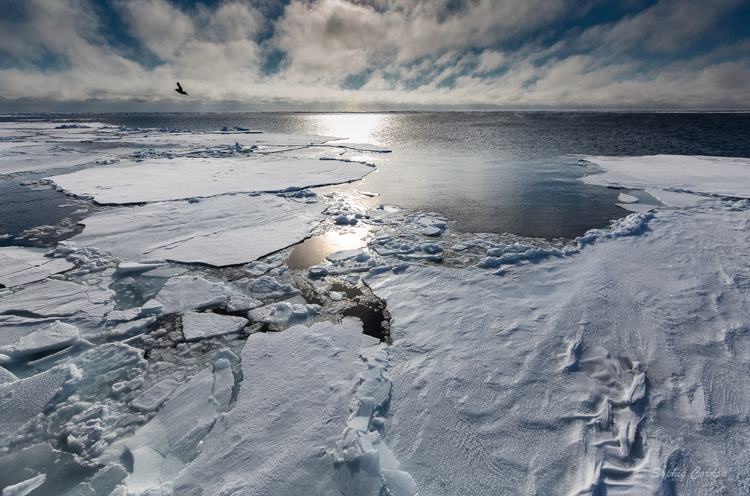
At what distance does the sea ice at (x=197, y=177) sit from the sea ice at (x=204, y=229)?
4.37 feet

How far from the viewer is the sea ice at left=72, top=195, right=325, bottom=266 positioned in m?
5.52

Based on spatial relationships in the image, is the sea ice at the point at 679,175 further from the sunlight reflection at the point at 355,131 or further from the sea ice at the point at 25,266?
the sunlight reflection at the point at 355,131

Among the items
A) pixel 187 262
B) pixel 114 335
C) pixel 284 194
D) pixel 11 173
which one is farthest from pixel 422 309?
pixel 11 173

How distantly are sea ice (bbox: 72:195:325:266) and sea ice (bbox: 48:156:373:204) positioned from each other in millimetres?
1333

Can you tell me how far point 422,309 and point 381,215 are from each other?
404 cm

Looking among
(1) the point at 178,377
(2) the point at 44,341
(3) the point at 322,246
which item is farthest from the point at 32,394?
(3) the point at 322,246

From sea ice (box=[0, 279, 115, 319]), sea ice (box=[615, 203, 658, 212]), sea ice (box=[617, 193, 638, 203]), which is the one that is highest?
sea ice (box=[617, 193, 638, 203])

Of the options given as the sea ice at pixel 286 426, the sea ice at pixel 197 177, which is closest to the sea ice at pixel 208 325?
the sea ice at pixel 286 426

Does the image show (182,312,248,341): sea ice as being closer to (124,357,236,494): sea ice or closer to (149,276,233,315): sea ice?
(149,276,233,315): sea ice

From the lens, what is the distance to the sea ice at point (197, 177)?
9352 mm

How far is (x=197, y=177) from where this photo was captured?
1150 cm

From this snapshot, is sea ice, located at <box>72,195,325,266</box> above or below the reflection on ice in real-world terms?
above

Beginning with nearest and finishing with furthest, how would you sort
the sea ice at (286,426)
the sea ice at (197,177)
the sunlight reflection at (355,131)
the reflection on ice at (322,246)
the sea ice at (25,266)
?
the sea ice at (286,426)
the sea ice at (25,266)
the reflection on ice at (322,246)
the sea ice at (197,177)
the sunlight reflection at (355,131)

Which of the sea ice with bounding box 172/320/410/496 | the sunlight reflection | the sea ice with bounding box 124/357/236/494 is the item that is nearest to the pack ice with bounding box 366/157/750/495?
the sea ice with bounding box 172/320/410/496
